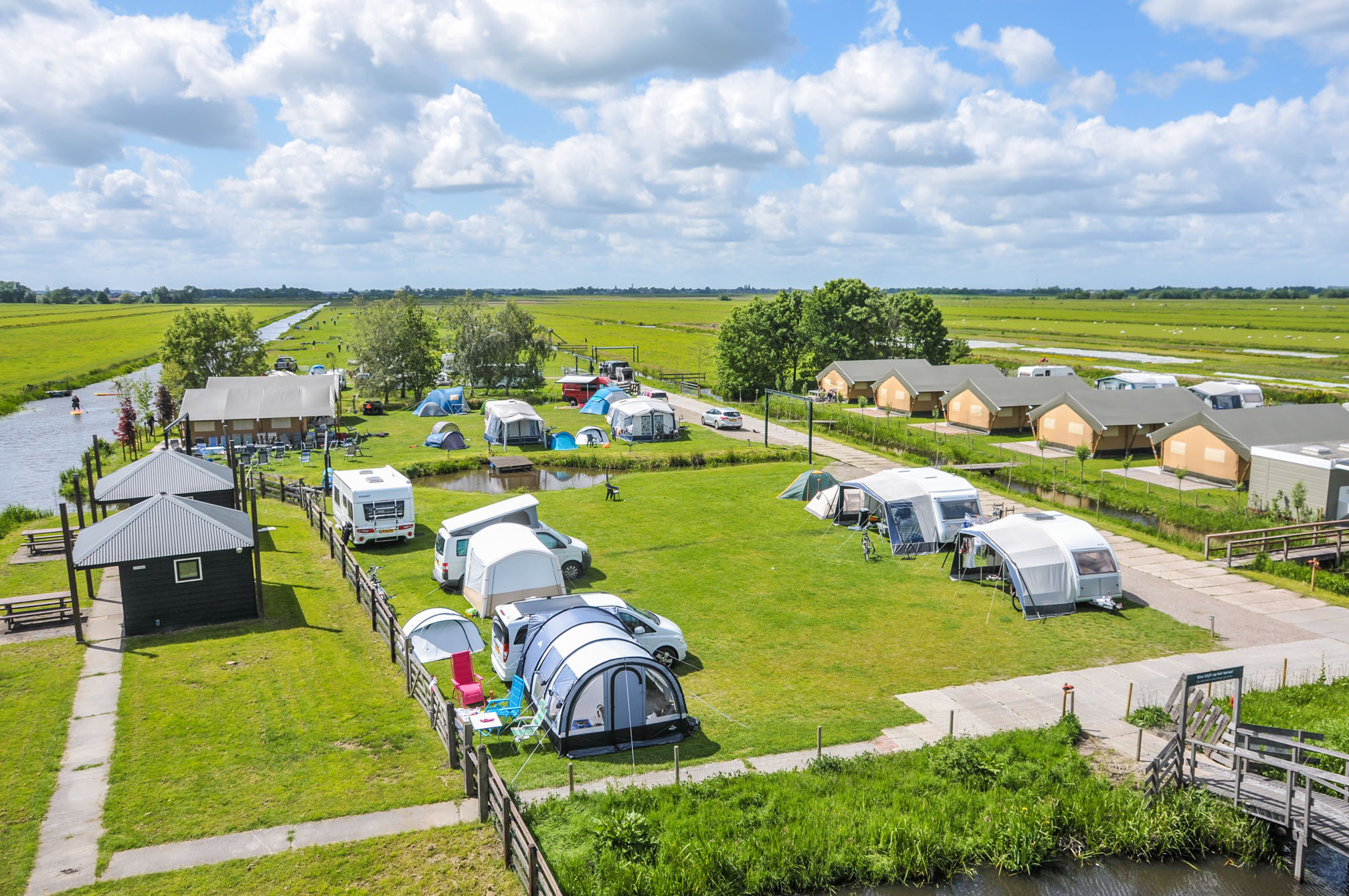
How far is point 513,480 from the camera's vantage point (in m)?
39.5

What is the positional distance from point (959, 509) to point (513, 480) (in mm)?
21060

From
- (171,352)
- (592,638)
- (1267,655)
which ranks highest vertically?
(171,352)

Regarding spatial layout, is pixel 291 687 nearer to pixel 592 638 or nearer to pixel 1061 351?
pixel 592 638

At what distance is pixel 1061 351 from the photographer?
346 ft

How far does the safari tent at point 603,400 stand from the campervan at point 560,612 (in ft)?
117

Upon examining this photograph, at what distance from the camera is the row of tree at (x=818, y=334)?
212ft

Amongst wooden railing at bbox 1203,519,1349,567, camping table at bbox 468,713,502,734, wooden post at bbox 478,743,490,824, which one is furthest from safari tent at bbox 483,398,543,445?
wooden post at bbox 478,743,490,824

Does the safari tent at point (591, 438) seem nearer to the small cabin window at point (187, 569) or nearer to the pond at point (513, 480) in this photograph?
the pond at point (513, 480)

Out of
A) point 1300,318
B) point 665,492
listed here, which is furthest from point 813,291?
point 1300,318

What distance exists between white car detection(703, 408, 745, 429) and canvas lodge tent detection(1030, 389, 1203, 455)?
1729 cm

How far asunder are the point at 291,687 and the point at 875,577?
15.0 metres

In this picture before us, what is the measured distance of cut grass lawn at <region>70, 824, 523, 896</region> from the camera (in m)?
10.5

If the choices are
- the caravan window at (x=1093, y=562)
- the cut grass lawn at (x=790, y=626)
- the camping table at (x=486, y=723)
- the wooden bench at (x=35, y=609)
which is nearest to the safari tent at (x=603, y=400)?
the cut grass lawn at (x=790, y=626)

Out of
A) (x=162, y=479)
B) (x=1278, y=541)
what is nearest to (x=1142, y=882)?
(x=1278, y=541)
